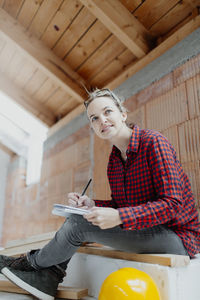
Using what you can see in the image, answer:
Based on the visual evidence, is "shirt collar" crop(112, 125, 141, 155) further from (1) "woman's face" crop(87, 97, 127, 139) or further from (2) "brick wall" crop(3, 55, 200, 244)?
(2) "brick wall" crop(3, 55, 200, 244)

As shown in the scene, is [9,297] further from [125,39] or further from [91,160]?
[125,39]

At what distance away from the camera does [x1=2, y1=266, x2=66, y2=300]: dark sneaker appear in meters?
1.13

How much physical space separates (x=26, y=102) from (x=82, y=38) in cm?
137

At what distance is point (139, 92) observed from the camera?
7.42ft

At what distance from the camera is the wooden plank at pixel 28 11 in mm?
2348

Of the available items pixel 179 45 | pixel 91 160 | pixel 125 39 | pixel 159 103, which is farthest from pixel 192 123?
pixel 91 160

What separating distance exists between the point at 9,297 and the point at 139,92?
1728 millimetres

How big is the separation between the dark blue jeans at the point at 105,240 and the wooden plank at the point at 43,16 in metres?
1.89

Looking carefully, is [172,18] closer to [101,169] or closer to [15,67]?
[101,169]

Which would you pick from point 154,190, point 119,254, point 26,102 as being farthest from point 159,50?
point 26,102

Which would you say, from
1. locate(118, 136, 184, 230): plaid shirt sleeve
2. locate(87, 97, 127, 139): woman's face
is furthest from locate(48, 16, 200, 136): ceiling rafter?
locate(118, 136, 184, 230): plaid shirt sleeve

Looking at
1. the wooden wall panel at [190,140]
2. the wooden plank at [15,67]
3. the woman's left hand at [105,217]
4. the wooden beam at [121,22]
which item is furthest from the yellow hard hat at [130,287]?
the wooden plank at [15,67]

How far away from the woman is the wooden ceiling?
1.04m

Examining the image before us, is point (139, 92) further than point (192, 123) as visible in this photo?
Yes
